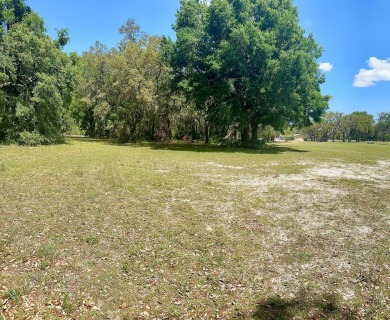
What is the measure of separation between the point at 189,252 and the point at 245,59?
2253 cm

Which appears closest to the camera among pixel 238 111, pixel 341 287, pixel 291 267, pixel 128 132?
pixel 341 287

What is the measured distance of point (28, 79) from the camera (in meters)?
23.0

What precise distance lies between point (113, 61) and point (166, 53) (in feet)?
27.5

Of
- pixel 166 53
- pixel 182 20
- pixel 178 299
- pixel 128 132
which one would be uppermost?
pixel 182 20

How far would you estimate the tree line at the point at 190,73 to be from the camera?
22250mm

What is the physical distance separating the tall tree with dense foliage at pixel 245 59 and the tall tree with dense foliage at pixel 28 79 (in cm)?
1063

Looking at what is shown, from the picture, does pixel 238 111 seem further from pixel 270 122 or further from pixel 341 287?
pixel 341 287

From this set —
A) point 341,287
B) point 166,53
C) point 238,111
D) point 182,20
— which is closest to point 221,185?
point 341,287

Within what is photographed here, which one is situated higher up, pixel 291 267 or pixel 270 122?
pixel 270 122

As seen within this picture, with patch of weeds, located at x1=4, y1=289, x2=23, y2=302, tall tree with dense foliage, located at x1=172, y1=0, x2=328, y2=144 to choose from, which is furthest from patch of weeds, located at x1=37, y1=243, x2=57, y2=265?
tall tree with dense foliage, located at x1=172, y1=0, x2=328, y2=144

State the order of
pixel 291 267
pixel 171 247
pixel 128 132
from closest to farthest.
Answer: pixel 291 267, pixel 171 247, pixel 128 132

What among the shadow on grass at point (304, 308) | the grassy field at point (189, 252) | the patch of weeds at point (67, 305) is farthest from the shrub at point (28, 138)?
the shadow on grass at point (304, 308)

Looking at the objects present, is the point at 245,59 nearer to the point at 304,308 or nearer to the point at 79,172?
the point at 79,172

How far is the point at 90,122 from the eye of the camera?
4753 cm
